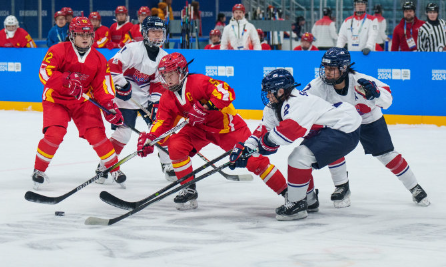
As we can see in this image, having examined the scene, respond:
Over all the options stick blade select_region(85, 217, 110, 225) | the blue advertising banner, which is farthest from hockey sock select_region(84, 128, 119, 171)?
the blue advertising banner

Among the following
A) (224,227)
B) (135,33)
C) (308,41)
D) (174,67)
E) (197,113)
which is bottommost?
(224,227)

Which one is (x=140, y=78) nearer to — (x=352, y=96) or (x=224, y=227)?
(x=352, y=96)

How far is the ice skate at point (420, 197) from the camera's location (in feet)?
15.4

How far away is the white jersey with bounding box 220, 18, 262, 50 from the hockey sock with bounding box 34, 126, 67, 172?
5.01m

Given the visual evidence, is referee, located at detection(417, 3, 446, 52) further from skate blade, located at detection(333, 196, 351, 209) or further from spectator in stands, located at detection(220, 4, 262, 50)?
skate blade, located at detection(333, 196, 351, 209)

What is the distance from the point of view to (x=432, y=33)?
877cm

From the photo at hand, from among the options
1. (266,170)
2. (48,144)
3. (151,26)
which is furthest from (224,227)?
(151,26)

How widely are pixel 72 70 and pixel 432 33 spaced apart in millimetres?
4773

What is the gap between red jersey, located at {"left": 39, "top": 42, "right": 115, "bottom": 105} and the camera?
17.5 ft

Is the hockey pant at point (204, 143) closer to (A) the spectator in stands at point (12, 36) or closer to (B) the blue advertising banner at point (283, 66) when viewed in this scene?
(B) the blue advertising banner at point (283, 66)

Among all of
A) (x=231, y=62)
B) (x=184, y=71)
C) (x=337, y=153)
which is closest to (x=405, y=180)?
(x=337, y=153)

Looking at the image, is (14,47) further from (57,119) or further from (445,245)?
(445,245)

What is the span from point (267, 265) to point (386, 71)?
575 cm

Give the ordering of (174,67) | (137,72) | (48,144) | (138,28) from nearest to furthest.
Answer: (174,67) → (48,144) → (137,72) → (138,28)
